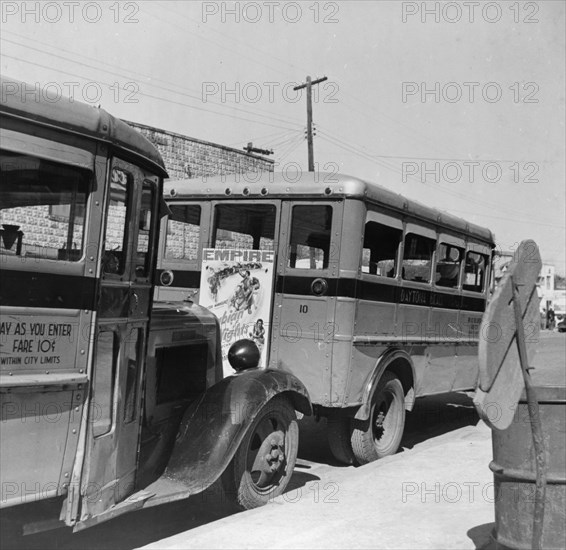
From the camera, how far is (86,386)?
12.5 feet

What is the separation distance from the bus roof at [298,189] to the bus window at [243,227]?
0.13 meters

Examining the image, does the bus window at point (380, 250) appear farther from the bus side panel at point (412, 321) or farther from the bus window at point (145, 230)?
the bus window at point (145, 230)

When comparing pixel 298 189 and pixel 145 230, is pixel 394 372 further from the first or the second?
pixel 145 230

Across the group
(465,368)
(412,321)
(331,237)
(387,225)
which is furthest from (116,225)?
(465,368)

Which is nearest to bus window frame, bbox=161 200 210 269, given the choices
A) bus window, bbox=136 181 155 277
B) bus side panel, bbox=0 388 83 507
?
bus window, bbox=136 181 155 277

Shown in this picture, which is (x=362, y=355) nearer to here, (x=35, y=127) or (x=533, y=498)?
(x=533, y=498)

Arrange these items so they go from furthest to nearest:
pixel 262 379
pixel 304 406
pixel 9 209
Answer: pixel 304 406
pixel 262 379
pixel 9 209

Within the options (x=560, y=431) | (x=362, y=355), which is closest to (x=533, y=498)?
(x=560, y=431)

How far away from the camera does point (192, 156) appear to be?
61.8 feet

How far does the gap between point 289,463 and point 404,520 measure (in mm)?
1086

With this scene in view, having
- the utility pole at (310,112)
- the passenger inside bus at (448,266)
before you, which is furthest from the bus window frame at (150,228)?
the utility pole at (310,112)

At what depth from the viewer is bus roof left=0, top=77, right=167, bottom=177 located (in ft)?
11.2

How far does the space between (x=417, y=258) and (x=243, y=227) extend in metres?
1.94

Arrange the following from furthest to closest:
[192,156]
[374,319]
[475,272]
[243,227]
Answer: [192,156], [475,272], [243,227], [374,319]
